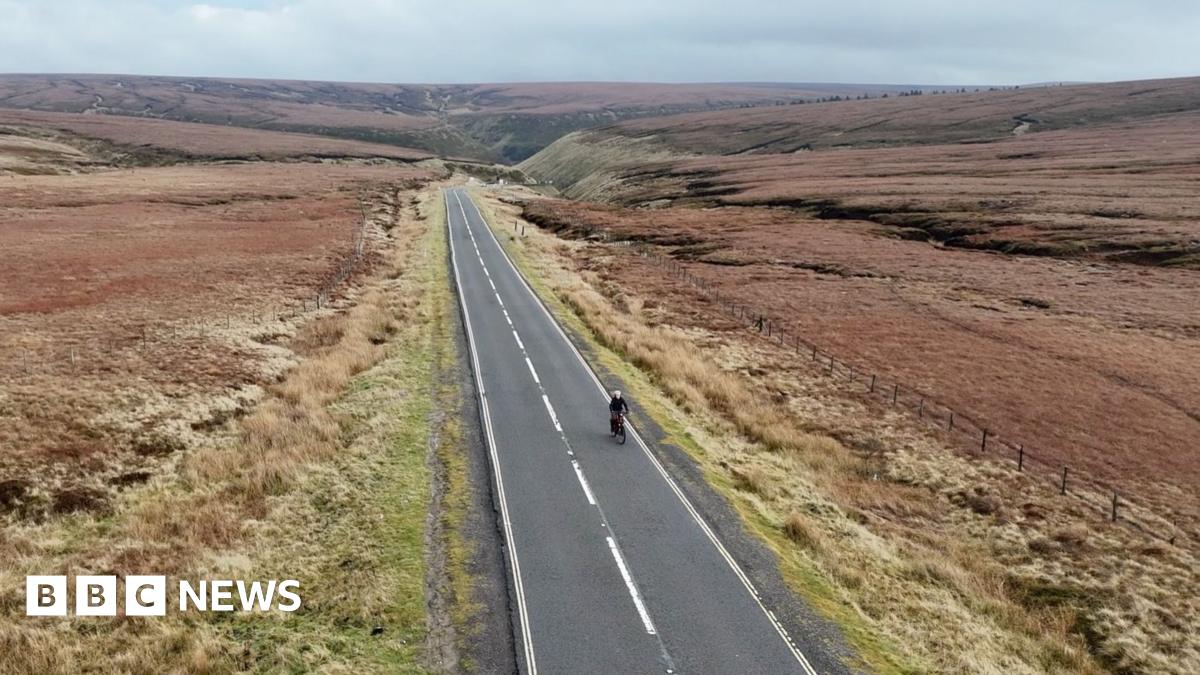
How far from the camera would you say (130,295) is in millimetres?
43062

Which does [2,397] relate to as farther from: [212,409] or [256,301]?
[256,301]

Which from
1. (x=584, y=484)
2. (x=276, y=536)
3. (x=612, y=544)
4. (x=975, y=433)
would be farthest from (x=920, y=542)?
(x=276, y=536)

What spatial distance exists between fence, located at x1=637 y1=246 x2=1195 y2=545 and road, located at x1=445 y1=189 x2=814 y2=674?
14135mm

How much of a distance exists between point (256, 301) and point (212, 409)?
64.2 feet

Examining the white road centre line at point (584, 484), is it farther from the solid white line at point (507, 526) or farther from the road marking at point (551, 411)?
the road marking at point (551, 411)

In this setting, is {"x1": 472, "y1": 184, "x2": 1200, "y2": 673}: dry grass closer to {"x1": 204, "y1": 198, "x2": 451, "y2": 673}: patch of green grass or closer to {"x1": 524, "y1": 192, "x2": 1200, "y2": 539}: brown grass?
{"x1": 524, "y1": 192, "x2": 1200, "y2": 539}: brown grass

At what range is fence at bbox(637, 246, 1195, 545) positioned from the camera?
22.1 meters

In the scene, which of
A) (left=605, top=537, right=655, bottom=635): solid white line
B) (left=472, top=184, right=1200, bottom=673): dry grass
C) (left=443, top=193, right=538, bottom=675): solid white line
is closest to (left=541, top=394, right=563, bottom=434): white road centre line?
(left=443, top=193, right=538, bottom=675): solid white line

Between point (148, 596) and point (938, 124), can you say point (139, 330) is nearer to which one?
point (148, 596)

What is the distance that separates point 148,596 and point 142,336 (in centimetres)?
2401

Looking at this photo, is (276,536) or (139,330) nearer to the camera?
(276,536)

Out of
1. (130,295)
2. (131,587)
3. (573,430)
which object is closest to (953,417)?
(573,430)

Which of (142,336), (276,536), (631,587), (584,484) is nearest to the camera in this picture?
(631,587)

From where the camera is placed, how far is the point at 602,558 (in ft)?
52.9
